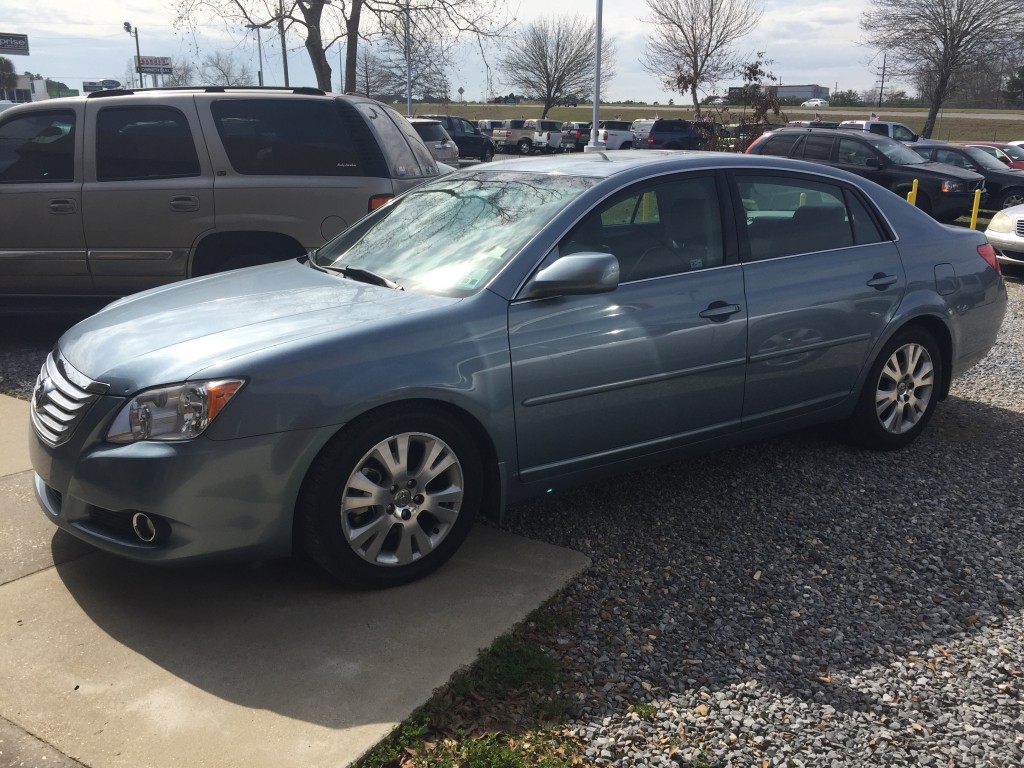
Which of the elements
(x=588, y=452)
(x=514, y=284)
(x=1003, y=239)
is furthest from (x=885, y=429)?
(x=1003, y=239)

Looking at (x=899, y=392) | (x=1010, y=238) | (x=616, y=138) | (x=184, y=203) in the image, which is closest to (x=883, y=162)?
(x=1010, y=238)

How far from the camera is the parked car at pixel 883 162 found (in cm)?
1560

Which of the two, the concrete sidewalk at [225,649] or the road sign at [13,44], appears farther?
the road sign at [13,44]

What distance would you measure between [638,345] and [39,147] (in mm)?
5291

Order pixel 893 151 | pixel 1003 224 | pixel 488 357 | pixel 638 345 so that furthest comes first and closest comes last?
pixel 893 151, pixel 1003 224, pixel 638 345, pixel 488 357

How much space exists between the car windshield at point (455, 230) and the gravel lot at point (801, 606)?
1163 millimetres

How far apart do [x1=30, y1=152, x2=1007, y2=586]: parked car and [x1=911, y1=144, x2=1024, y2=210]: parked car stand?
14387 mm

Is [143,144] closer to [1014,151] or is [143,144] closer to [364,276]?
[364,276]

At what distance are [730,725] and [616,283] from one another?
68.4 inches

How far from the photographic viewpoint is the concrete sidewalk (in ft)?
8.79

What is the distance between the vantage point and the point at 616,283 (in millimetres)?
3785

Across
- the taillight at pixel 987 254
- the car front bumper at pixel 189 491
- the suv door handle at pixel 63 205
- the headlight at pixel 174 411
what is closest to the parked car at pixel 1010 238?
the taillight at pixel 987 254

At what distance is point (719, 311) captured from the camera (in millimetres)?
4207

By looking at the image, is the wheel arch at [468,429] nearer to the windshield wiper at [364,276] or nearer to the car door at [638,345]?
the car door at [638,345]
